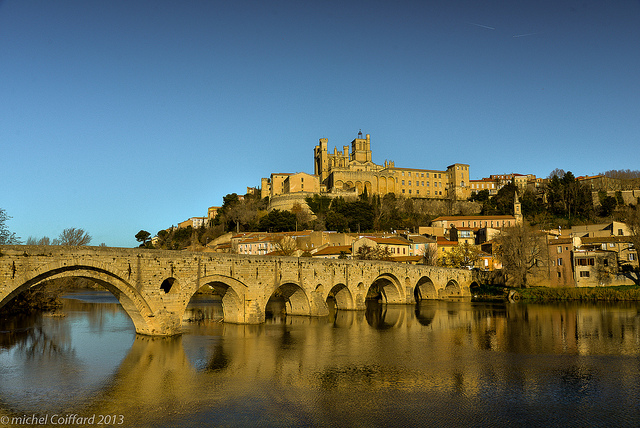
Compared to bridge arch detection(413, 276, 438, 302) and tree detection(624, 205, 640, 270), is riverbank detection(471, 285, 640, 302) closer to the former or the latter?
tree detection(624, 205, 640, 270)

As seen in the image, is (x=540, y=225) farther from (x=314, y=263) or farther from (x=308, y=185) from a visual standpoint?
(x=314, y=263)

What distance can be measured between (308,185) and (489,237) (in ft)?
129

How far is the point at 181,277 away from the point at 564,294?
142 feet

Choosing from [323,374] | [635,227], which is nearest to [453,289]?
[635,227]

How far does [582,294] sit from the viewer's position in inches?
1998

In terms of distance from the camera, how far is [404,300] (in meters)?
46.4

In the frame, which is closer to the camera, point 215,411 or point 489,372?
point 215,411

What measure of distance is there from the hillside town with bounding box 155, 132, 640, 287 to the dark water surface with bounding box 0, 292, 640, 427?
25094 millimetres

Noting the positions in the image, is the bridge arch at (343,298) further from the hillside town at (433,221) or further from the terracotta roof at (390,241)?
the terracotta roof at (390,241)

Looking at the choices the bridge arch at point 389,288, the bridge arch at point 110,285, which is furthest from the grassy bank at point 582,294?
the bridge arch at point 110,285

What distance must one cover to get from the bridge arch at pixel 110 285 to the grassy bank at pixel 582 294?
139ft

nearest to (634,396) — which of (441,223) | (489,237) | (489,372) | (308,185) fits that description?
→ (489,372)

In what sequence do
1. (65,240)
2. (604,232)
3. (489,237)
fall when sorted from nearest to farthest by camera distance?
(65,240) < (604,232) < (489,237)

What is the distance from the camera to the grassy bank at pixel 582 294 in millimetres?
48969
